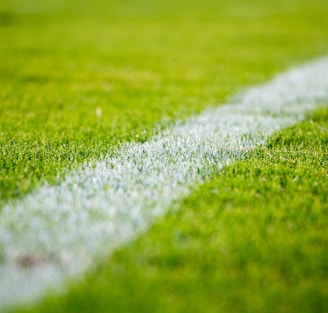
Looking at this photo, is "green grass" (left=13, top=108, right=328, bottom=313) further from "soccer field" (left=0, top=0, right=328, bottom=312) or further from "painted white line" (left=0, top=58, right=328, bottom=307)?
"painted white line" (left=0, top=58, right=328, bottom=307)

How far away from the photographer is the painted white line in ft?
8.52

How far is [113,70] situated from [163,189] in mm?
6135

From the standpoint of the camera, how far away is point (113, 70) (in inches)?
364

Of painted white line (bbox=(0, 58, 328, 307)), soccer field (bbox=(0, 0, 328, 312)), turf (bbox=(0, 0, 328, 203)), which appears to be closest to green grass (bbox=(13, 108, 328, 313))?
soccer field (bbox=(0, 0, 328, 312))

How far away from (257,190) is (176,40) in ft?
36.5

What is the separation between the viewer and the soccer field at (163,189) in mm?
2430

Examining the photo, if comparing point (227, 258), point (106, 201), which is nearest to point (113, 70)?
point (106, 201)

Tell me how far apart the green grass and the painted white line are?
0.16 m

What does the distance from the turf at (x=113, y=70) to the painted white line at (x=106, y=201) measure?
1.09 ft

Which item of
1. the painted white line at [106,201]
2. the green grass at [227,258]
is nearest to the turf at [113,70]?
the painted white line at [106,201]

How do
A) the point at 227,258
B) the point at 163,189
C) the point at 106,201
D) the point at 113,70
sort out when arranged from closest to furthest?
1. the point at 227,258
2. the point at 106,201
3. the point at 163,189
4. the point at 113,70

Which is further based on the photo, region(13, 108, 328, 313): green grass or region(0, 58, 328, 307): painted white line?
region(0, 58, 328, 307): painted white line

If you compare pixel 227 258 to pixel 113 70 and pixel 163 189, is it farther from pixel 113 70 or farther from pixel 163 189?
pixel 113 70

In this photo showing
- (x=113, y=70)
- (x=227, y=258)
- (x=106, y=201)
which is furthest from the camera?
(x=113, y=70)
